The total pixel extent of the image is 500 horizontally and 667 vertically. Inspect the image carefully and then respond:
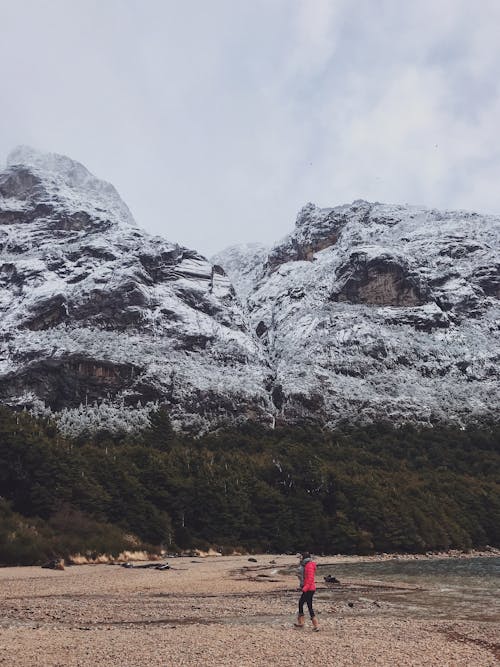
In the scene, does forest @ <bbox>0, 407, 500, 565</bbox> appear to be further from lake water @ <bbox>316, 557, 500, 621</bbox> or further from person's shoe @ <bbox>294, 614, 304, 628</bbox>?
person's shoe @ <bbox>294, 614, 304, 628</bbox>

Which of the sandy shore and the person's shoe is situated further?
the person's shoe

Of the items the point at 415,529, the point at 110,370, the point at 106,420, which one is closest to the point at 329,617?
the point at 415,529

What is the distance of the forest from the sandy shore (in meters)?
16.4

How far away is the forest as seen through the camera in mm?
49188

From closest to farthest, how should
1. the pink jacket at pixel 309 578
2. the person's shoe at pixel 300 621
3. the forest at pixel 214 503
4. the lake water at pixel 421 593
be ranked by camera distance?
the pink jacket at pixel 309 578 → the person's shoe at pixel 300 621 → the lake water at pixel 421 593 → the forest at pixel 214 503

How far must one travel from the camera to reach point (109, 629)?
15.8m

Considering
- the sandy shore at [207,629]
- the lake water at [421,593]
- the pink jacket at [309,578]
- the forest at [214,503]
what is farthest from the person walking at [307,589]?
the forest at [214,503]

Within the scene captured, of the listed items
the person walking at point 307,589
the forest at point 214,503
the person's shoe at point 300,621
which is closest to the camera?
the person walking at point 307,589

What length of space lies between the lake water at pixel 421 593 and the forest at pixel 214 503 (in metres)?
21.0

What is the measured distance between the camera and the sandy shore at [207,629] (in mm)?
12938

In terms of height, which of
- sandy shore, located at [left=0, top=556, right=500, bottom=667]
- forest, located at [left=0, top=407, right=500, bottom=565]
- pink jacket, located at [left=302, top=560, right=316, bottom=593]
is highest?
forest, located at [left=0, top=407, right=500, bottom=565]

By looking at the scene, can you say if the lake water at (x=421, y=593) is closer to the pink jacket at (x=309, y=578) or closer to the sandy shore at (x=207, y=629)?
the sandy shore at (x=207, y=629)

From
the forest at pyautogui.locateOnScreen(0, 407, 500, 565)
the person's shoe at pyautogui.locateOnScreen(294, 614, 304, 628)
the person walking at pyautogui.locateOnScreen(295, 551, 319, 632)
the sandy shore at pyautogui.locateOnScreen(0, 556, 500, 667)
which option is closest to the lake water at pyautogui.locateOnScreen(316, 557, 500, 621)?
the sandy shore at pyautogui.locateOnScreen(0, 556, 500, 667)

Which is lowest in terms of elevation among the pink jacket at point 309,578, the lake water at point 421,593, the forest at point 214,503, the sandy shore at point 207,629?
the sandy shore at point 207,629
